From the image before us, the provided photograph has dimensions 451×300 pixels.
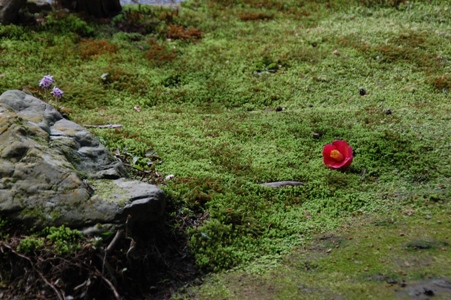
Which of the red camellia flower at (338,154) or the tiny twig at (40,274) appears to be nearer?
the tiny twig at (40,274)

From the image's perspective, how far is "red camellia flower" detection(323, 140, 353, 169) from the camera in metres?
5.65

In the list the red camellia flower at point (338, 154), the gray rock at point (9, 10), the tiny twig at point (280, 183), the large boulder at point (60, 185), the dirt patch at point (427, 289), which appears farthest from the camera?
the gray rock at point (9, 10)

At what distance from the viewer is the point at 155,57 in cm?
914

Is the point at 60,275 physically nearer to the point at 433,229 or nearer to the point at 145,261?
the point at 145,261

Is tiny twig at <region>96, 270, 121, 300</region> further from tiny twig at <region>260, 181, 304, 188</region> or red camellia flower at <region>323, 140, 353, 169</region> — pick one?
red camellia flower at <region>323, 140, 353, 169</region>

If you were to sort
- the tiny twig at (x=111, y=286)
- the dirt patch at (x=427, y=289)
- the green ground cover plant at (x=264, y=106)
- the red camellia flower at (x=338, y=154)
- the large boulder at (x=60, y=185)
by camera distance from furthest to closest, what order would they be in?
the red camellia flower at (x=338, y=154), the green ground cover plant at (x=264, y=106), the large boulder at (x=60, y=185), the dirt patch at (x=427, y=289), the tiny twig at (x=111, y=286)

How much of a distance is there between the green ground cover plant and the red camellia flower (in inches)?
5.2

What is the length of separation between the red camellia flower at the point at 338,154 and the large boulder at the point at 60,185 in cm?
224

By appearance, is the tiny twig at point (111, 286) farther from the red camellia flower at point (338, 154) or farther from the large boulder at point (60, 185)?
the red camellia flower at point (338, 154)

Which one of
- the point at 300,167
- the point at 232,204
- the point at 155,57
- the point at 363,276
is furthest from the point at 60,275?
the point at 155,57

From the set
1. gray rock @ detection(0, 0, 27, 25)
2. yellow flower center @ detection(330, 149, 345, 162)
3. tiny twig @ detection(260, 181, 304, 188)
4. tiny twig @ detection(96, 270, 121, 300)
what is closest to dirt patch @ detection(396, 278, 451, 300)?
tiny twig @ detection(260, 181, 304, 188)

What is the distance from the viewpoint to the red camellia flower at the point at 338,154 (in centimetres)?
565

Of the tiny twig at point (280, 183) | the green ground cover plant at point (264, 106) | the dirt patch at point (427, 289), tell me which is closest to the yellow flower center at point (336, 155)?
the green ground cover plant at point (264, 106)

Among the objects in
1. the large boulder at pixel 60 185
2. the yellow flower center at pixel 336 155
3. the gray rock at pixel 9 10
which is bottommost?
the yellow flower center at pixel 336 155
